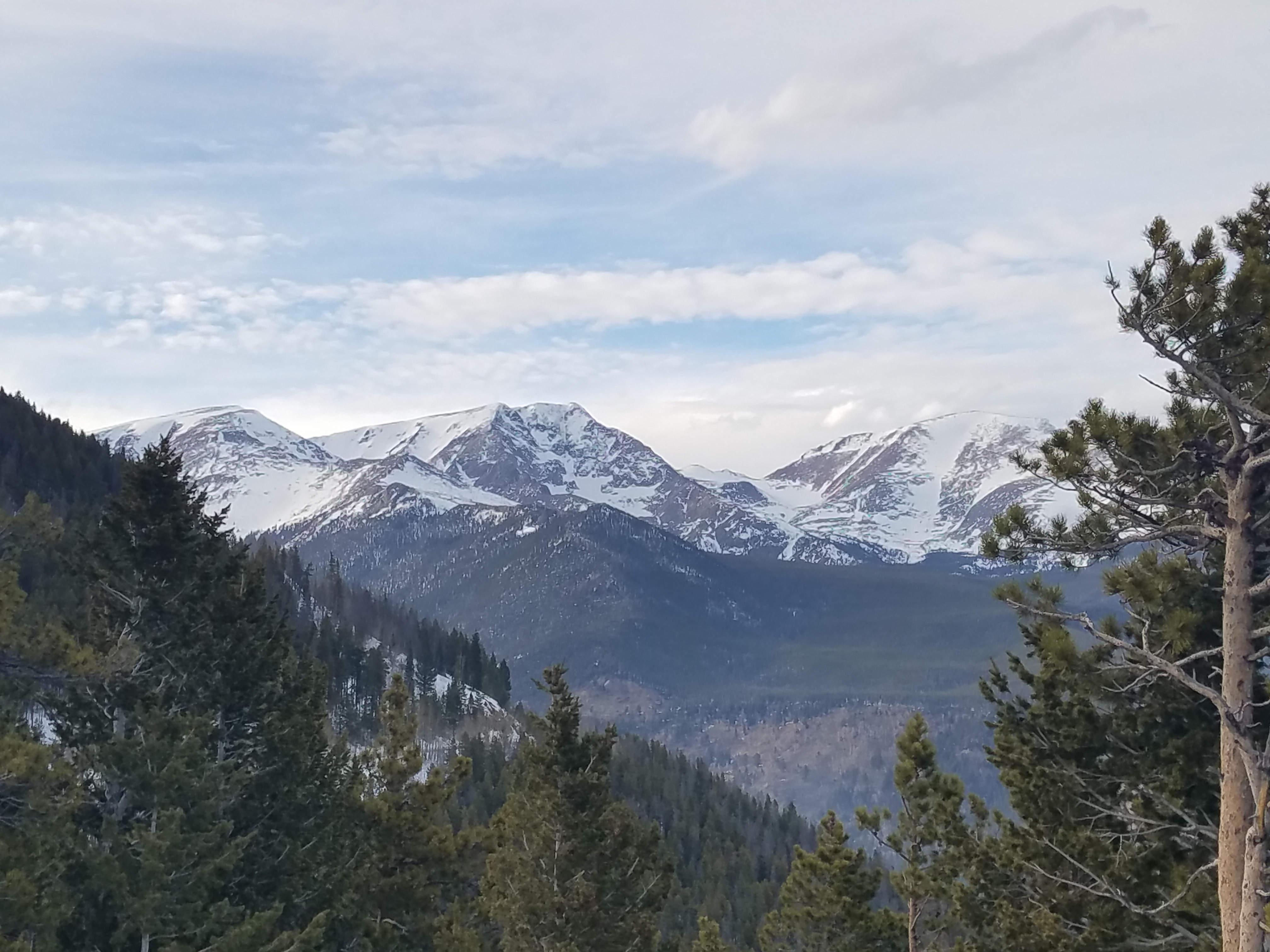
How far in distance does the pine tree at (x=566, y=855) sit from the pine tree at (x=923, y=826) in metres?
5.87

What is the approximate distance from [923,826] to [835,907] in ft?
20.3

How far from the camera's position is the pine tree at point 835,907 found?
28.2m

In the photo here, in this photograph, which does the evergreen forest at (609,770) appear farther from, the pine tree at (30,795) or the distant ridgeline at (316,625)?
the distant ridgeline at (316,625)

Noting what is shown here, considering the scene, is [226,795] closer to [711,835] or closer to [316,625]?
[711,835]

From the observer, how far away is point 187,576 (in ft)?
71.5

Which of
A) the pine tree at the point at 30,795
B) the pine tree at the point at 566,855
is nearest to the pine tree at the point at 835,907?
the pine tree at the point at 566,855

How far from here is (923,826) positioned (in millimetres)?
23203

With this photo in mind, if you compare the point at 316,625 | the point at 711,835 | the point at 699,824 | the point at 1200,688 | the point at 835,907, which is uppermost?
the point at 1200,688

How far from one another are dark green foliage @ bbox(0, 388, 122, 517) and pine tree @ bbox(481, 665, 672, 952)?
117259mm

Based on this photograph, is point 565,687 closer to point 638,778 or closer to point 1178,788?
point 1178,788

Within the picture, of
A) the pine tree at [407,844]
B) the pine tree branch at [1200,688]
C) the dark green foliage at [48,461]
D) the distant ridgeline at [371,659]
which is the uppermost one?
the dark green foliage at [48,461]

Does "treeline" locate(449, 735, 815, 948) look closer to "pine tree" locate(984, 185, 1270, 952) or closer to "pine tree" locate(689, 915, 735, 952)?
"pine tree" locate(689, 915, 735, 952)

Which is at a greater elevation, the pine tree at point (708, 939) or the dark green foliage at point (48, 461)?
the dark green foliage at point (48, 461)

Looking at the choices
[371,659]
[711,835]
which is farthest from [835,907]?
[371,659]
